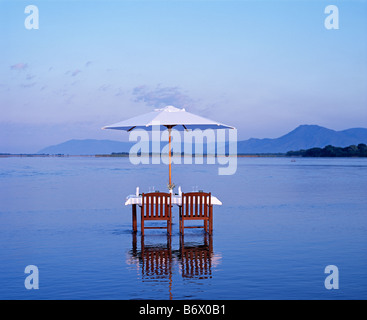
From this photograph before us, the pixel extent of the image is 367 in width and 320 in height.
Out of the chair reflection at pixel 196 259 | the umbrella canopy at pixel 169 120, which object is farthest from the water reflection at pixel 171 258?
the umbrella canopy at pixel 169 120

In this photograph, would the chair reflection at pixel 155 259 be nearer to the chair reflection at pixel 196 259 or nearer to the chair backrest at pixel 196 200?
the chair reflection at pixel 196 259

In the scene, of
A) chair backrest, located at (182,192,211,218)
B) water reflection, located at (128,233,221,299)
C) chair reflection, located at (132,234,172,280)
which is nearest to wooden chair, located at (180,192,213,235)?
chair backrest, located at (182,192,211,218)

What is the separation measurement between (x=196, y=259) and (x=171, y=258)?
0.48 metres

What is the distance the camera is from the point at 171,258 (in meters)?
10.7

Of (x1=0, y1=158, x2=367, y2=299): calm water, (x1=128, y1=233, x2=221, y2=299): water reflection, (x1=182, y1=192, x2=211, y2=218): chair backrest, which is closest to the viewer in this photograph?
(x1=0, y1=158, x2=367, y2=299): calm water

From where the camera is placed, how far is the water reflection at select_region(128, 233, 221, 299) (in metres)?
9.34

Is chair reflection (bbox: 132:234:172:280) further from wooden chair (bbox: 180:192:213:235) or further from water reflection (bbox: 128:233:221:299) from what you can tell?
wooden chair (bbox: 180:192:213:235)

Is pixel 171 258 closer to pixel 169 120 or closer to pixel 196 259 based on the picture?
pixel 196 259

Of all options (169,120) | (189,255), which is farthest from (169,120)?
(189,255)

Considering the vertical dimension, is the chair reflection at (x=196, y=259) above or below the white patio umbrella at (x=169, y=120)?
below

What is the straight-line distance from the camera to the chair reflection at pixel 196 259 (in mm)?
9380

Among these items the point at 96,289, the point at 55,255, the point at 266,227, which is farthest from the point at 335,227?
the point at 96,289

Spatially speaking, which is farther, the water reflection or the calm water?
the water reflection
